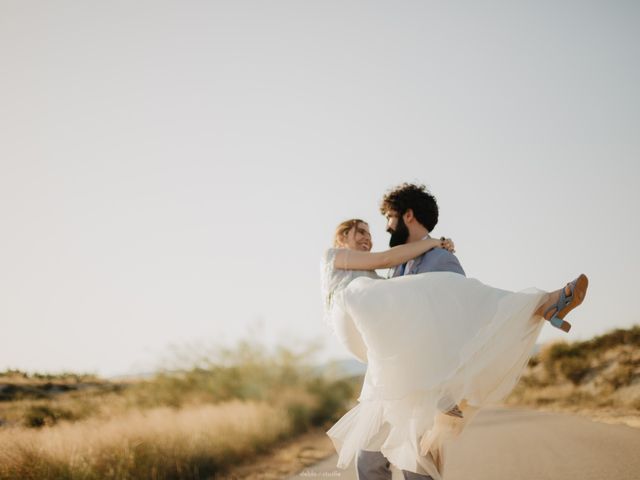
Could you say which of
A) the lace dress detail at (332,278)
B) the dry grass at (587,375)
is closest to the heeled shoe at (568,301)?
the lace dress detail at (332,278)

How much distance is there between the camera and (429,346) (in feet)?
10.6

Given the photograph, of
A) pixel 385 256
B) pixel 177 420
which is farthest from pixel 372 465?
pixel 177 420

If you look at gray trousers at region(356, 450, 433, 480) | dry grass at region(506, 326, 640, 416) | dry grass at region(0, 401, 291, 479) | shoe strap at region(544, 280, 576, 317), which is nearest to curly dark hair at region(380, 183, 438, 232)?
shoe strap at region(544, 280, 576, 317)

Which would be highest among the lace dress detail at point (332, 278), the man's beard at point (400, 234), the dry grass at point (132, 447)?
the man's beard at point (400, 234)

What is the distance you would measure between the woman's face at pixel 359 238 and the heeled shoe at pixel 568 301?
3.81ft

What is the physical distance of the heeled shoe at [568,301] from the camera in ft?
10.3

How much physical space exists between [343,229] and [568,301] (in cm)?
144

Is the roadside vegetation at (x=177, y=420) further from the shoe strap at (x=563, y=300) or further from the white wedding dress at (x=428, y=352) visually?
the shoe strap at (x=563, y=300)

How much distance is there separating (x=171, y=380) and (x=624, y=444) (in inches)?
499

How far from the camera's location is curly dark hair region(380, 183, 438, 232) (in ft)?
12.0

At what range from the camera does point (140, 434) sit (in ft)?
30.1

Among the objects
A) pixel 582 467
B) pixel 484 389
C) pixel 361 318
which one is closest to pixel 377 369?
pixel 361 318

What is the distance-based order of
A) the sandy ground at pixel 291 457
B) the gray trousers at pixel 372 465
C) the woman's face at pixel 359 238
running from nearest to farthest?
the gray trousers at pixel 372 465
the woman's face at pixel 359 238
the sandy ground at pixel 291 457

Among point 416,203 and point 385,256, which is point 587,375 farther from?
point 385,256
